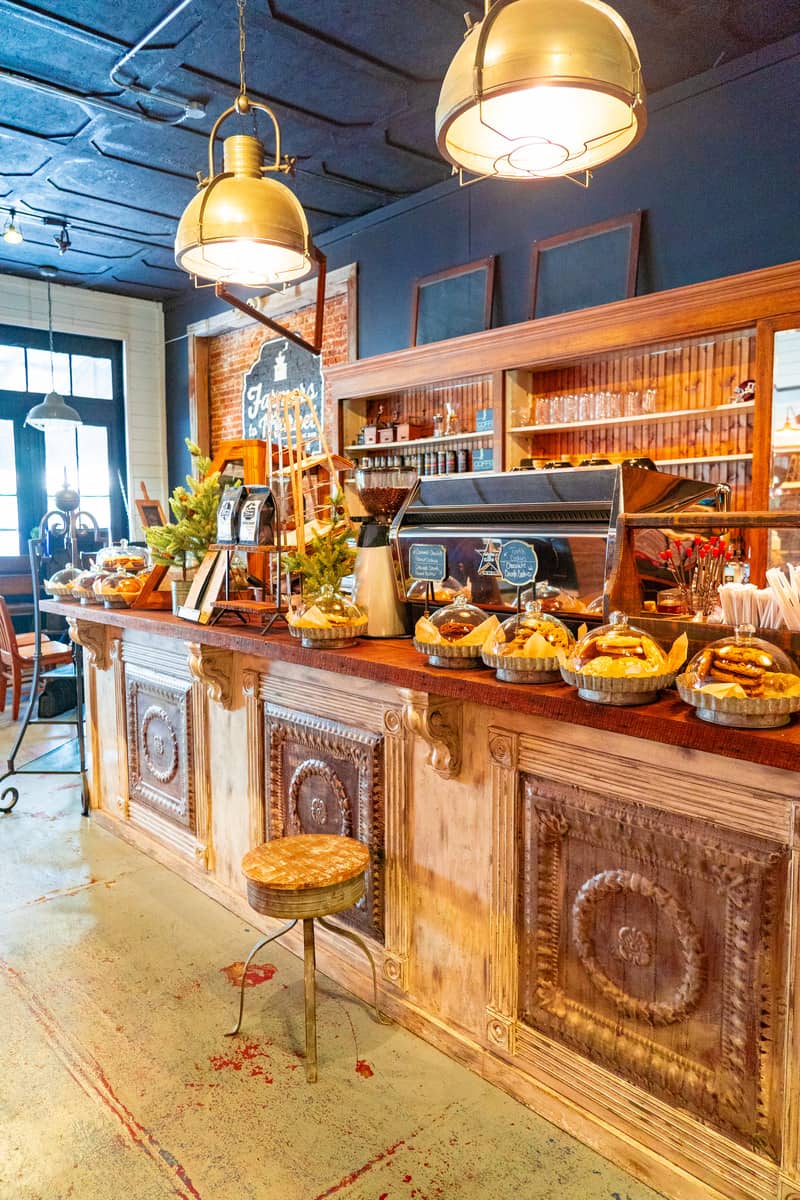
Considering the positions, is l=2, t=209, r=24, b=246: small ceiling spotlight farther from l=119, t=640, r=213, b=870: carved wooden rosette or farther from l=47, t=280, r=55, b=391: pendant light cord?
l=119, t=640, r=213, b=870: carved wooden rosette

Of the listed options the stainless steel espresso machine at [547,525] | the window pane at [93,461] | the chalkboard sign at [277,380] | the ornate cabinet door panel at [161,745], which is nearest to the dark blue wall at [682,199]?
the chalkboard sign at [277,380]

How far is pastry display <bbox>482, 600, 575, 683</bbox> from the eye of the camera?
1.86m

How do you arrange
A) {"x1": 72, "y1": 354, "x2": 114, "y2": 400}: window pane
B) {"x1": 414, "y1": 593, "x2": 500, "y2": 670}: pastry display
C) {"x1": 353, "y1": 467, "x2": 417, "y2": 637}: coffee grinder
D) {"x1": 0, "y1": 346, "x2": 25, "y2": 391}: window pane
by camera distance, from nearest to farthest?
{"x1": 414, "y1": 593, "x2": 500, "y2": 670}: pastry display, {"x1": 353, "y1": 467, "x2": 417, "y2": 637}: coffee grinder, {"x1": 0, "y1": 346, "x2": 25, "y2": 391}: window pane, {"x1": 72, "y1": 354, "x2": 114, "y2": 400}: window pane

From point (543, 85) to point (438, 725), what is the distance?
1.46m

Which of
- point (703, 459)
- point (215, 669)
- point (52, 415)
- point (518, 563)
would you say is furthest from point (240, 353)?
point (518, 563)

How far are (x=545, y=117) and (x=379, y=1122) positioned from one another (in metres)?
2.48

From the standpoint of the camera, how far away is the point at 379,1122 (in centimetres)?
198

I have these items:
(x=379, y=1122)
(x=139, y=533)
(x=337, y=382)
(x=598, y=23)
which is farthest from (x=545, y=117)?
(x=139, y=533)

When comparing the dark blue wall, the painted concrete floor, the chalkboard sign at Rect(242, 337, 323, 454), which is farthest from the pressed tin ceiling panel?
the painted concrete floor

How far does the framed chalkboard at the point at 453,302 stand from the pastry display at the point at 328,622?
3.55 m

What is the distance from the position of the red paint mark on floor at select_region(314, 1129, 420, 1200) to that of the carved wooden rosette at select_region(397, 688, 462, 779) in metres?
0.86

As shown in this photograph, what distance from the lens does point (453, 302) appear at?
5676mm

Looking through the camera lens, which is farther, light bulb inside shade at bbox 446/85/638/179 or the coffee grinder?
the coffee grinder

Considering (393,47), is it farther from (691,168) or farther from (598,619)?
(598,619)
